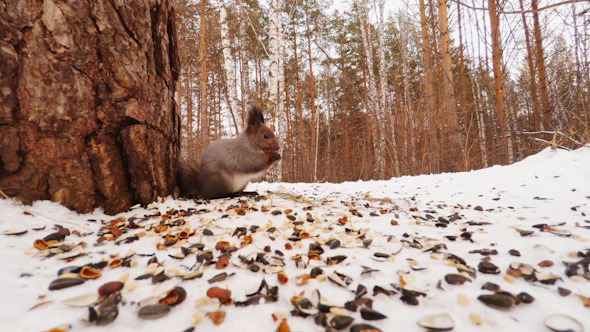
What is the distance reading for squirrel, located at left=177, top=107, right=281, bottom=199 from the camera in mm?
2404

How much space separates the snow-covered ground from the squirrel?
389mm

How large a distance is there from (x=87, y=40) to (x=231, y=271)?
1705 millimetres

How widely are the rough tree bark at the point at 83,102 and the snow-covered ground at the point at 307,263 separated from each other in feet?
0.58

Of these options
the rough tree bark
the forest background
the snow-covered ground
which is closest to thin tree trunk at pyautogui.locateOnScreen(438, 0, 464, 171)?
the forest background

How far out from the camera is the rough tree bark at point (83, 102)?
4.64ft

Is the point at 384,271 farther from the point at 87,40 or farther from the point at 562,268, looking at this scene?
the point at 87,40

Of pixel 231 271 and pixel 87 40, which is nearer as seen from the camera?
pixel 231 271

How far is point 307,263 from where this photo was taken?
1167 millimetres

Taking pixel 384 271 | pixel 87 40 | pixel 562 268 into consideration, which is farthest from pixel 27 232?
pixel 562 268

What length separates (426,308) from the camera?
0.86 metres

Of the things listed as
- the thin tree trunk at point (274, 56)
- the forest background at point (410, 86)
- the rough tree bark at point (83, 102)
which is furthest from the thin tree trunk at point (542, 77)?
the rough tree bark at point (83, 102)

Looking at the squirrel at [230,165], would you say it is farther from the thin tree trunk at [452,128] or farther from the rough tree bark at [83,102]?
the thin tree trunk at [452,128]

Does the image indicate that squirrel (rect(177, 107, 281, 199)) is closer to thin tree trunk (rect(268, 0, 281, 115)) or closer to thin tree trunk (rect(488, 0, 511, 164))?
thin tree trunk (rect(268, 0, 281, 115))

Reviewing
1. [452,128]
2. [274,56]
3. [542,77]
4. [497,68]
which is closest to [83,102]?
[274,56]
